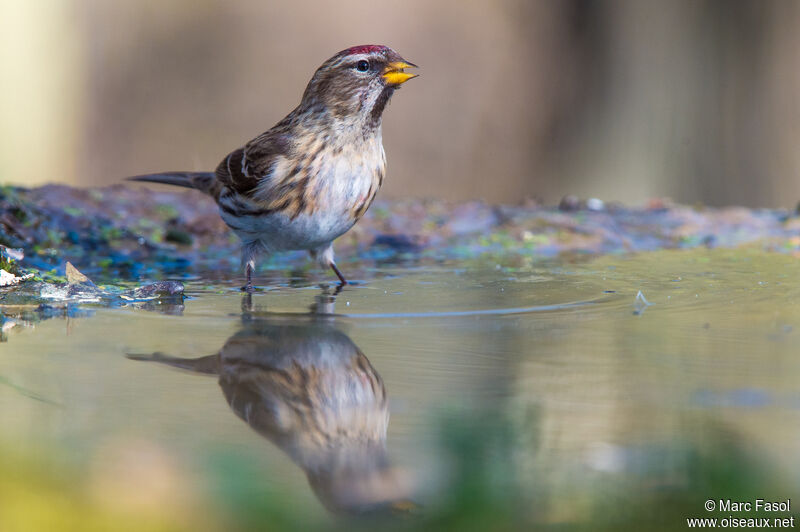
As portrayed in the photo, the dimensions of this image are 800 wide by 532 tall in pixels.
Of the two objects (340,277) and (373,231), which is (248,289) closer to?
(340,277)

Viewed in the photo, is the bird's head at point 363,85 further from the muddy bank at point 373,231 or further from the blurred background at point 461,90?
the blurred background at point 461,90

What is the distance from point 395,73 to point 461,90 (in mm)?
4715

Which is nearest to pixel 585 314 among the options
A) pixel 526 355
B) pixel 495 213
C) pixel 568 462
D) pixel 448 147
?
pixel 526 355

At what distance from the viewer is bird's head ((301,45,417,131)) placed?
453cm

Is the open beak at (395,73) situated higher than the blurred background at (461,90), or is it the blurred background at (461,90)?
the blurred background at (461,90)

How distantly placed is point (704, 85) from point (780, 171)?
1.00m

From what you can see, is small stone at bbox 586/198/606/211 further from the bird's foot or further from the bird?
the bird's foot

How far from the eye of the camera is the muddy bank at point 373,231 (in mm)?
5039

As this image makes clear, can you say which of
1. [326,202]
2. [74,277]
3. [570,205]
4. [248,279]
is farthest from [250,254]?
[570,205]

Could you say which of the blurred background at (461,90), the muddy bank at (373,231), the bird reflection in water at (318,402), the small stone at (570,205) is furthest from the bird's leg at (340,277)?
the blurred background at (461,90)

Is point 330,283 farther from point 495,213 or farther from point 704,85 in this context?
point 704,85

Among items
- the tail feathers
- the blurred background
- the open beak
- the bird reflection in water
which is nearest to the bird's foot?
the bird reflection in water

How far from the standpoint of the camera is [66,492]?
1.81m

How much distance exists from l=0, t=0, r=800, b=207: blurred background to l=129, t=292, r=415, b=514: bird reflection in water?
19.2 feet
